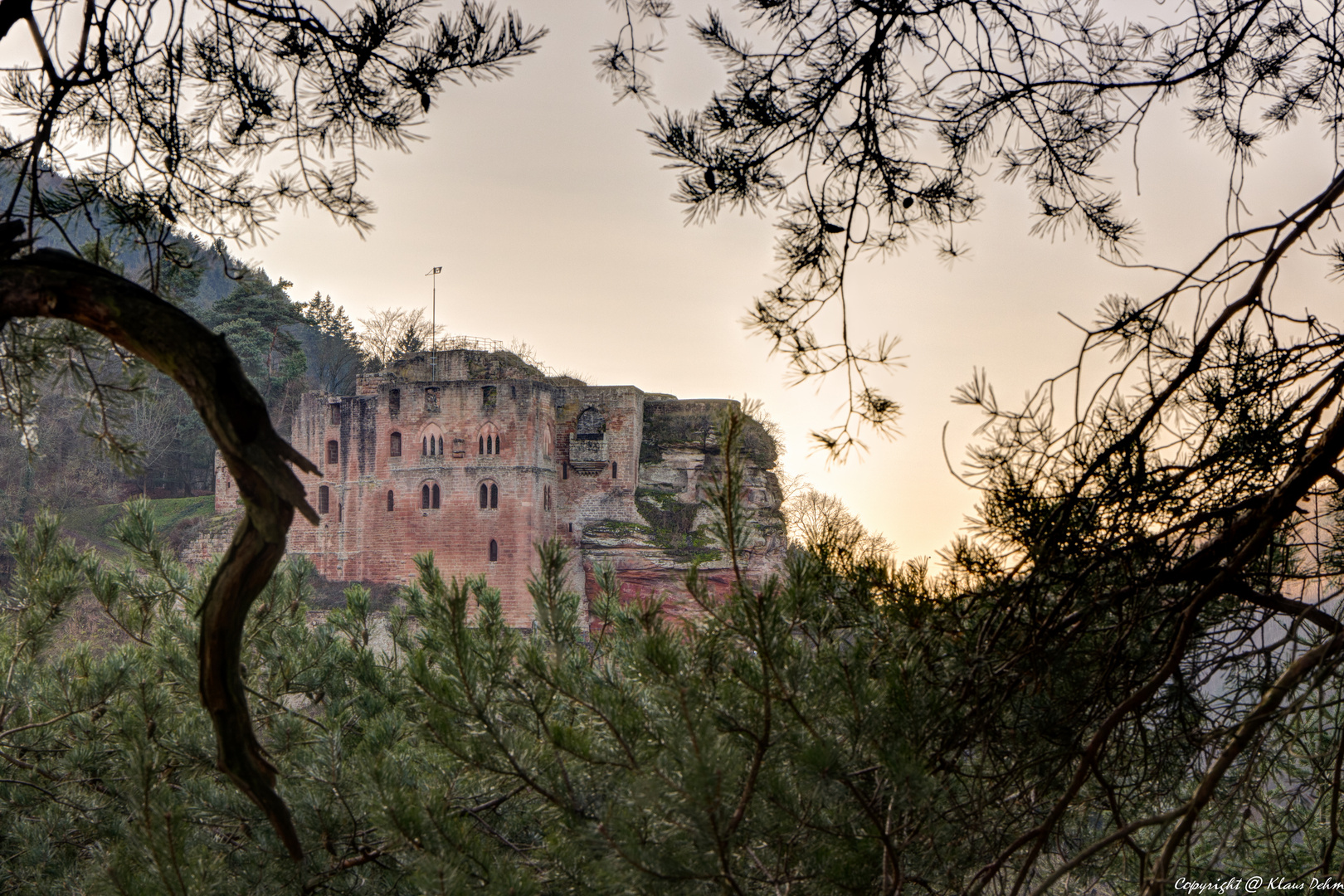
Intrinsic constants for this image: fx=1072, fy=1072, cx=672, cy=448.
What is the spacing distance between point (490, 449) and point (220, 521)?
22.7 feet

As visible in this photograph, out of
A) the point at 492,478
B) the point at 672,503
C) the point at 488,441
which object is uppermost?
the point at 488,441

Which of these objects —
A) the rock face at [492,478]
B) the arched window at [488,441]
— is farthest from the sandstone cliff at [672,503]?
the arched window at [488,441]

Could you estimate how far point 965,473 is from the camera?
2268 millimetres

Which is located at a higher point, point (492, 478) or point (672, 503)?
point (492, 478)

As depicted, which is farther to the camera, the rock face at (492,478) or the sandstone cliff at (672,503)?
the rock face at (492,478)

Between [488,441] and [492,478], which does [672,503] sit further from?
[488,441]

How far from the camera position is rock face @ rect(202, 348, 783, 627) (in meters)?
26.8

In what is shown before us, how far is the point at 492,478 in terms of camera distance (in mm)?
26906

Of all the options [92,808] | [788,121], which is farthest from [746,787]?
[92,808]

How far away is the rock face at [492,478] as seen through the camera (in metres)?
26.8

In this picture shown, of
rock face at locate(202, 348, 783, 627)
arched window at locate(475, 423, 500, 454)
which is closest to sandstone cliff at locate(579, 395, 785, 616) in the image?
rock face at locate(202, 348, 783, 627)

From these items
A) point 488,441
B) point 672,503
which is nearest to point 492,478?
point 488,441

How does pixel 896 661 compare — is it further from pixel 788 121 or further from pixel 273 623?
pixel 273 623

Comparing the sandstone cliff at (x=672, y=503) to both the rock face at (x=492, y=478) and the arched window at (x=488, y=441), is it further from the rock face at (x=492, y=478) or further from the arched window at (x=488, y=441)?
the arched window at (x=488, y=441)
